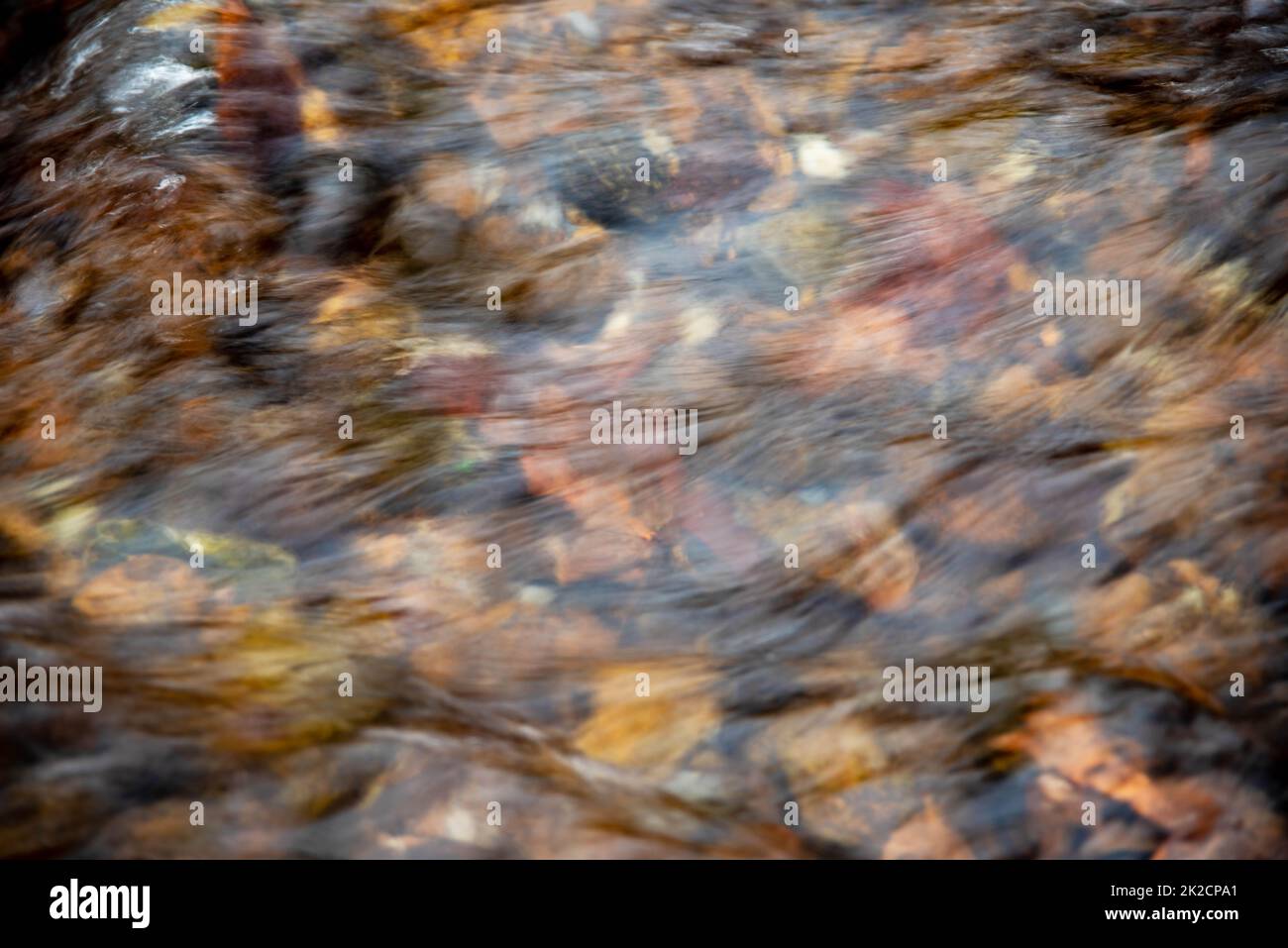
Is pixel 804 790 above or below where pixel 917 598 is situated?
below

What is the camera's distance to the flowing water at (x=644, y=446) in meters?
2.08

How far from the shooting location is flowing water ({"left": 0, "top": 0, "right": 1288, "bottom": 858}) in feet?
6.82

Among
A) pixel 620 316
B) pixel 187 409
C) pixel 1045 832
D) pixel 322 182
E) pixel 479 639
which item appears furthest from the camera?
A: pixel 322 182

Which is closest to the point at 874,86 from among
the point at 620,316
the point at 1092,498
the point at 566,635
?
the point at 620,316

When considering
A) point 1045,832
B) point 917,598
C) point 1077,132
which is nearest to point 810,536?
point 917,598

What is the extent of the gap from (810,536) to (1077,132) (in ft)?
5.23

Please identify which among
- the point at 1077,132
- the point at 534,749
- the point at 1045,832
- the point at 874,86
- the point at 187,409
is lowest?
the point at 1045,832

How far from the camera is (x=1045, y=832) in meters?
2.01

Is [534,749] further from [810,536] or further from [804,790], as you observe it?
[810,536]

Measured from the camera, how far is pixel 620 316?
9.45 feet

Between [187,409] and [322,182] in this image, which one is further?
[322,182]

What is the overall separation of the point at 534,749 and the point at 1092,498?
1.42 metres

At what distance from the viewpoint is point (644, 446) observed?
2.64 meters

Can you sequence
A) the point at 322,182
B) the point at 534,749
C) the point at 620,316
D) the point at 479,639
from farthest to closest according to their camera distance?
the point at 322,182 < the point at 620,316 < the point at 479,639 < the point at 534,749
